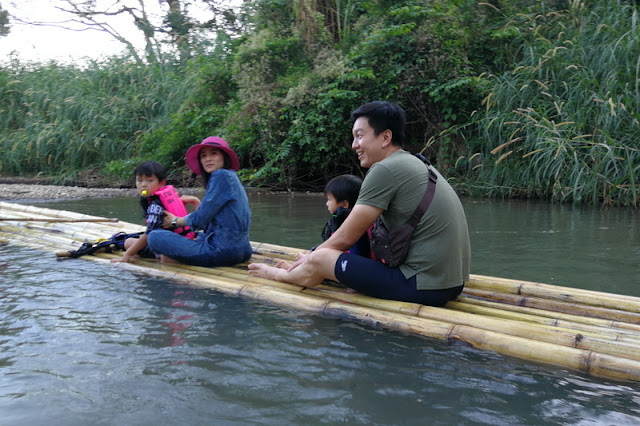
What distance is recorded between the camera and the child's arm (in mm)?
4381

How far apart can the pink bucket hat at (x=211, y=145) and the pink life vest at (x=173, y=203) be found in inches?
11.9

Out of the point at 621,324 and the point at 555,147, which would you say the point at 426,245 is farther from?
the point at 555,147

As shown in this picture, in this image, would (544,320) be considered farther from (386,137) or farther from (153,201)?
(153,201)

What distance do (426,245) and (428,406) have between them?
3.15 feet

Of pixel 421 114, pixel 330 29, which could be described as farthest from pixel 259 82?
pixel 421 114

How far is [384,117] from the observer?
299cm

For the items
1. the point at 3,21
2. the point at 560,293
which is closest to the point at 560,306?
the point at 560,293

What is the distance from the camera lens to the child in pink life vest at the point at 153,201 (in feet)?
14.1

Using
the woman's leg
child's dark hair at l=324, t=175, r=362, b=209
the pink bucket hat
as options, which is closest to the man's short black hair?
child's dark hair at l=324, t=175, r=362, b=209

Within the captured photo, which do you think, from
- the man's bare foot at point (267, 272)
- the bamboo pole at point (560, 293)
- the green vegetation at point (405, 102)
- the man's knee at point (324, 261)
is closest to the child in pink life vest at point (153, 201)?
the man's bare foot at point (267, 272)

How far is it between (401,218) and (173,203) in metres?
2.03

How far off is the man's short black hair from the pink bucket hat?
1233 millimetres

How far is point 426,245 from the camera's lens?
2.95 meters

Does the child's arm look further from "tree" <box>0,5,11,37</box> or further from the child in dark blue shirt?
"tree" <box>0,5,11,37</box>
